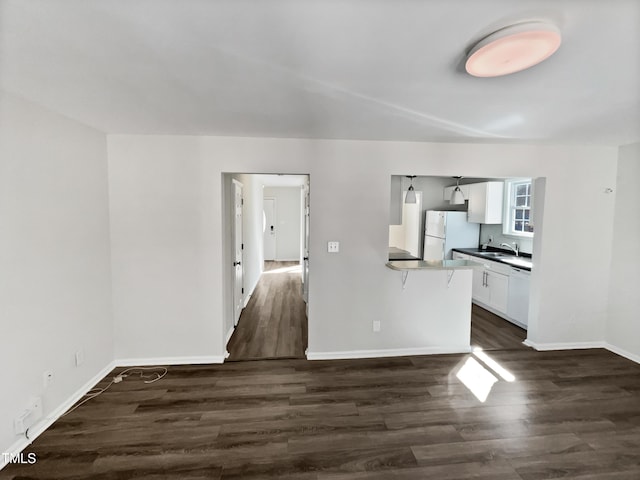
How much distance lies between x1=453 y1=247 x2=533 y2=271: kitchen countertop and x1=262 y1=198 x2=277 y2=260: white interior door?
576cm

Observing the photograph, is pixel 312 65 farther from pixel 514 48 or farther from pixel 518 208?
pixel 518 208

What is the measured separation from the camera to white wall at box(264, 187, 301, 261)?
31.1ft

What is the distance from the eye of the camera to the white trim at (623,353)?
3266 millimetres

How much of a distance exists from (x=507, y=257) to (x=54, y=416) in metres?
5.52

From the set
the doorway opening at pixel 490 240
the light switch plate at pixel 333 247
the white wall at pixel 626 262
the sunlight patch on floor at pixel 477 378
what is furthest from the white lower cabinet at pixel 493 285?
the light switch plate at pixel 333 247

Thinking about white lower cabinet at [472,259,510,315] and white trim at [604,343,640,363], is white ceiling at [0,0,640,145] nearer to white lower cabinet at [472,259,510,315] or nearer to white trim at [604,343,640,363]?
white lower cabinet at [472,259,510,315]

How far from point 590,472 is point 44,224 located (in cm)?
401

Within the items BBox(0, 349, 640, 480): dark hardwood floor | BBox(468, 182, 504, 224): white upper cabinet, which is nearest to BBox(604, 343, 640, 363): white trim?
BBox(0, 349, 640, 480): dark hardwood floor

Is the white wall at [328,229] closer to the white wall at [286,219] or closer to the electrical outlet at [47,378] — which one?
the electrical outlet at [47,378]

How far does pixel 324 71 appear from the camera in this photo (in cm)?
163

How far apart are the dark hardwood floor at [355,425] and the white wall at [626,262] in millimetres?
378

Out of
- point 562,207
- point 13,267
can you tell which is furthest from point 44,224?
point 562,207

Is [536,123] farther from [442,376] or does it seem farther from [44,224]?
[44,224]

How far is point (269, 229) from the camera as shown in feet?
31.2
